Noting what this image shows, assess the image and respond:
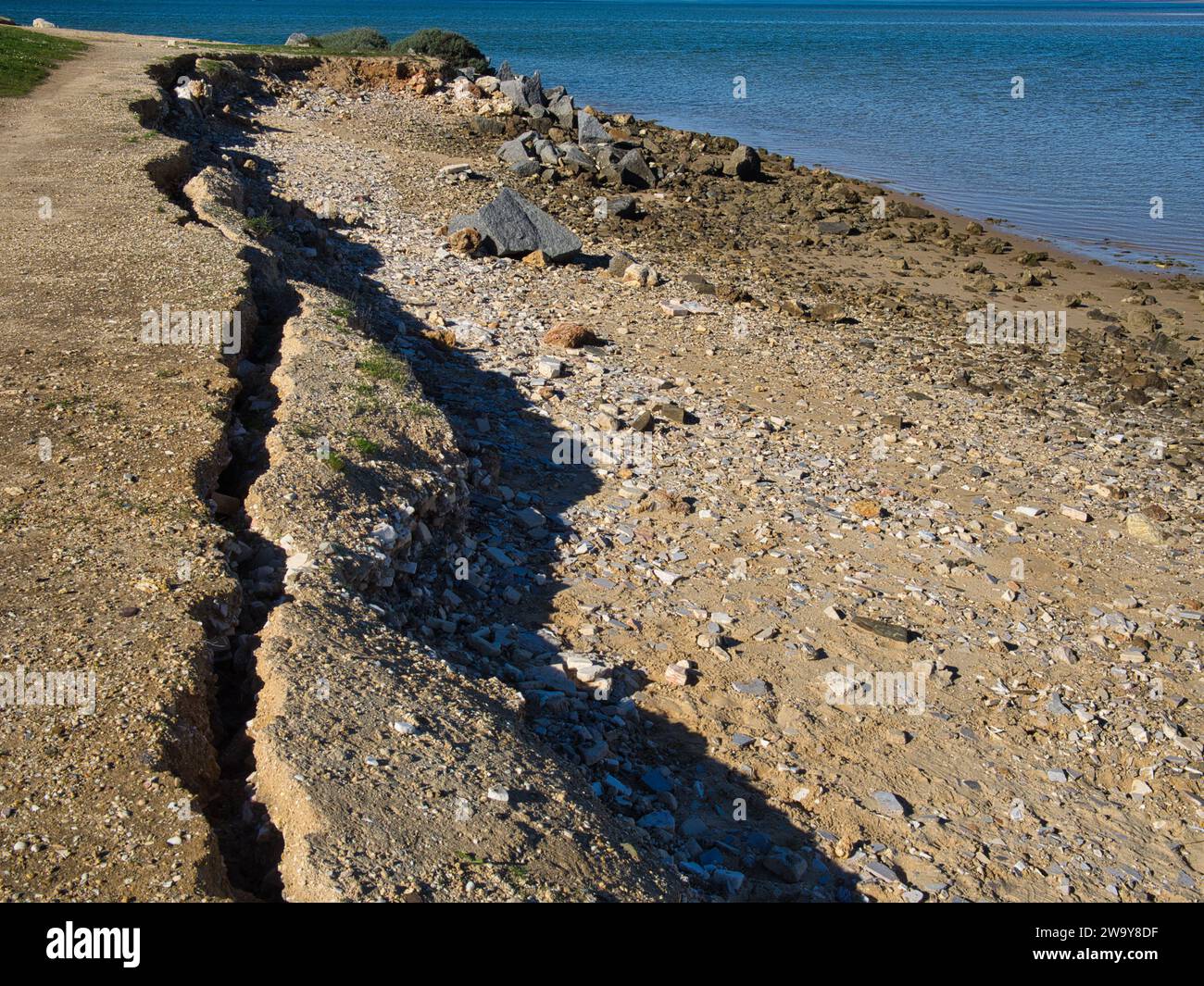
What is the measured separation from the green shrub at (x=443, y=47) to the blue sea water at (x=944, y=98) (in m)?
4.26

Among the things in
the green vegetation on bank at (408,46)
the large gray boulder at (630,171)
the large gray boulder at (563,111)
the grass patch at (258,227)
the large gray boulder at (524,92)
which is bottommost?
the grass patch at (258,227)

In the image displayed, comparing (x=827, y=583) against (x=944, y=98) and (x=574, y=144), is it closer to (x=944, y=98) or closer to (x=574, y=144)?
(x=574, y=144)

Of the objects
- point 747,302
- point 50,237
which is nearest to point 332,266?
point 50,237

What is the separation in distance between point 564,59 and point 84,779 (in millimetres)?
56170

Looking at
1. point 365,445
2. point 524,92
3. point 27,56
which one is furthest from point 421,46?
point 365,445

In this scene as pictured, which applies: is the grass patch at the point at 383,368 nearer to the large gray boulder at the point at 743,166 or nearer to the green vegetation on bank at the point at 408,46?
the large gray boulder at the point at 743,166

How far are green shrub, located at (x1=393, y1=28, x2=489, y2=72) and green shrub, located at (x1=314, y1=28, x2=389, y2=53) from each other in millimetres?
692

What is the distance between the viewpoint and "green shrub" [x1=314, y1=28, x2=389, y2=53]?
36150 millimetres

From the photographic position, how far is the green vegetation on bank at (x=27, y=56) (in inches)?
810

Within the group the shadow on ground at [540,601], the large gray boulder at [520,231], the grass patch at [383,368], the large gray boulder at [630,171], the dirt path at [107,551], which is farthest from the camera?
the large gray boulder at [630,171]

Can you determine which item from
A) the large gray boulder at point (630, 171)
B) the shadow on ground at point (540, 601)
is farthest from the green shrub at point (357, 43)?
the shadow on ground at point (540, 601)

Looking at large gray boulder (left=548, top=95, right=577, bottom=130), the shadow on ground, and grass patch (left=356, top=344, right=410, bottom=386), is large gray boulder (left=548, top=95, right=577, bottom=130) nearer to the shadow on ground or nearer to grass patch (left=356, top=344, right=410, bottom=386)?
the shadow on ground

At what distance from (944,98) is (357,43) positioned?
71.4 feet

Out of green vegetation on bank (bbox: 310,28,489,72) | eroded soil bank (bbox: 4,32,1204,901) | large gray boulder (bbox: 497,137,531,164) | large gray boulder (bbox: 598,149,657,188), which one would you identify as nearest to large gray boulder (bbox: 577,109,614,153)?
large gray boulder (bbox: 497,137,531,164)
